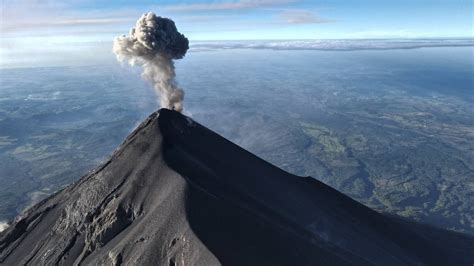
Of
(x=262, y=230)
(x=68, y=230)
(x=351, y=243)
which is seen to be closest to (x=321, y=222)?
(x=351, y=243)

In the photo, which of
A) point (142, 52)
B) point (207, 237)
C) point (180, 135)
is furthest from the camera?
point (142, 52)

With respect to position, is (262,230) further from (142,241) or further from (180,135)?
(180,135)

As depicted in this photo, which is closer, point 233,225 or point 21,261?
point 233,225

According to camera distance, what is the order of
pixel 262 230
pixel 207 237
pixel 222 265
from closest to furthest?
pixel 222 265, pixel 207 237, pixel 262 230

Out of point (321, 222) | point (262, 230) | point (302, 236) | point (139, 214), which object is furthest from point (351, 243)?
point (139, 214)

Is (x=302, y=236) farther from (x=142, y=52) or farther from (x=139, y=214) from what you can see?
(x=142, y=52)

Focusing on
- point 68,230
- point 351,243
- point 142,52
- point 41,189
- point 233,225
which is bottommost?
point 41,189

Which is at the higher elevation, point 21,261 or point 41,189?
point 21,261
